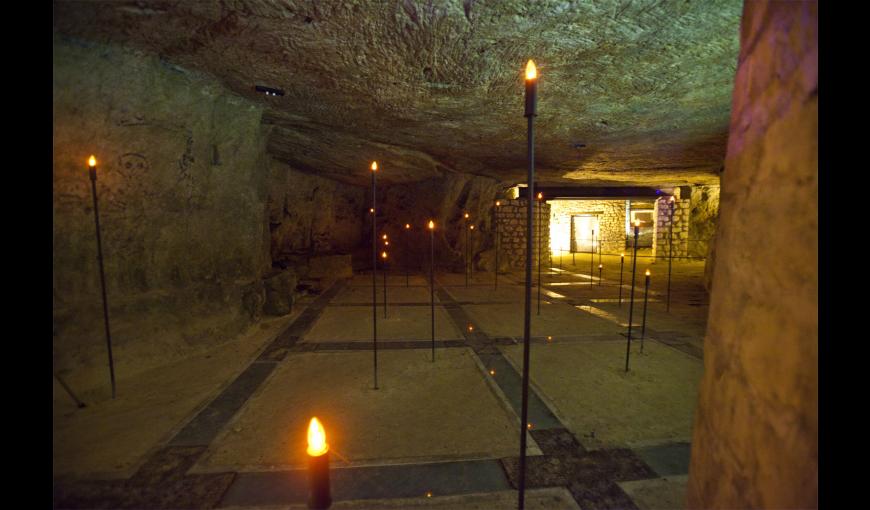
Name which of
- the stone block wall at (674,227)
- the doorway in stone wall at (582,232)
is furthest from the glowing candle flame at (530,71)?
the doorway in stone wall at (582,232)

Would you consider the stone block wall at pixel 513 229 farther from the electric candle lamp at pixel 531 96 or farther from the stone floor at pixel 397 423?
the electric candle lamp at pixel 531 96

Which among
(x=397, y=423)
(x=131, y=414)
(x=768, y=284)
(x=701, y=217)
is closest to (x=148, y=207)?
(x=131, y=414)

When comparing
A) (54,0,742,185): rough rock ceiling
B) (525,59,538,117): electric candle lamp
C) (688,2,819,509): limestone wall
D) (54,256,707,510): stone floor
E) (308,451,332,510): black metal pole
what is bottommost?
(54,256,707,510): stone floor

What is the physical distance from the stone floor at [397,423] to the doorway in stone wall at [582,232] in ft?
63.6

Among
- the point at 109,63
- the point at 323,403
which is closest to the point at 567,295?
the point at 323,403

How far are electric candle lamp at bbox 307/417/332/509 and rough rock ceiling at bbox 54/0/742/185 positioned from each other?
125 inches

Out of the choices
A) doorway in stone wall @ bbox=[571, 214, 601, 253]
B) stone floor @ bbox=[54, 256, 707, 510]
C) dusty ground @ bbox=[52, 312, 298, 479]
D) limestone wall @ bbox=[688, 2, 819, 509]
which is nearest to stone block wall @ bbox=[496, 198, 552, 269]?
stone floor @ bbox=[54, 256, 707, 510]

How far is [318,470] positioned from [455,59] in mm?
3889

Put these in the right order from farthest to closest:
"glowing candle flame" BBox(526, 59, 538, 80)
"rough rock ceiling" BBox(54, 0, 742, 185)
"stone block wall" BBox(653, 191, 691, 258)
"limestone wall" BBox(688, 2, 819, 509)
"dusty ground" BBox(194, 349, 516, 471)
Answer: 1. "stone block wall" BBox(653, 191, 691, 258)
2. "rough rock ceiling" BBox(54, 0, 742, 185)
3. "dusty ground" BBox(194, 349, 516, 471)
4. "glowing candle flame" BBox(526, 59, 538, 80)
5. "limestone wall" BBox(688, 2, 819, 509)

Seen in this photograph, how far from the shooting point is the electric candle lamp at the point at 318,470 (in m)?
1.55

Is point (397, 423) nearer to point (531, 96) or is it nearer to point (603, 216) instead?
point (531, 96)

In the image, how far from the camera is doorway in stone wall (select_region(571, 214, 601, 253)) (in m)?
23.3

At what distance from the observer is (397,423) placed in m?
2.83

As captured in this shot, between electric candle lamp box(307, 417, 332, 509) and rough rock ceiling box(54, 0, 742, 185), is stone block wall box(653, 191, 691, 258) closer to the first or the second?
rough rock ceiling box(54, 0, 742, 185)
